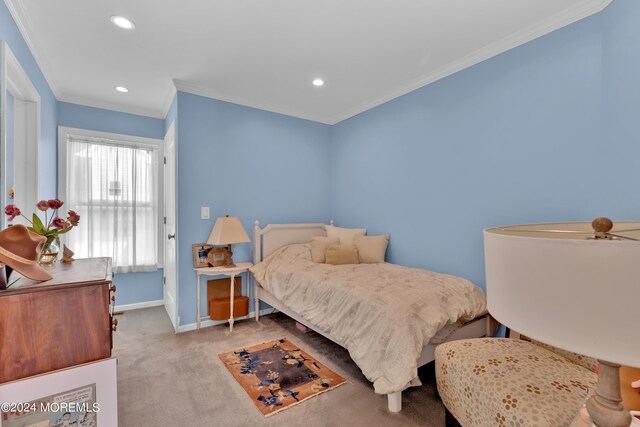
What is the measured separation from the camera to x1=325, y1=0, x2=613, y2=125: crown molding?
6.46 ft

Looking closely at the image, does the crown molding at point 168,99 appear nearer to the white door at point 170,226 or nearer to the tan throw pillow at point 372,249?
the white door at point 170,226

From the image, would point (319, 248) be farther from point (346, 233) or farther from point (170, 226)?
point (170, 226)

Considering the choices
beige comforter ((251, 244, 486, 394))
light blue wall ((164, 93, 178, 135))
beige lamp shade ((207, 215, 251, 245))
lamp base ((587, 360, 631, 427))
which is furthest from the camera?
light blue wall ((164, 93, 178, 135))

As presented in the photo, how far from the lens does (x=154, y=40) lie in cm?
241

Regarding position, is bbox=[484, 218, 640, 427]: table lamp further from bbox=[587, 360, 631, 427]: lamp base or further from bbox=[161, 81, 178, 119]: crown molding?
bbox=[161, 81, 178, 119]: crown molding

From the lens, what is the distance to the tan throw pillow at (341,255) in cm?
324

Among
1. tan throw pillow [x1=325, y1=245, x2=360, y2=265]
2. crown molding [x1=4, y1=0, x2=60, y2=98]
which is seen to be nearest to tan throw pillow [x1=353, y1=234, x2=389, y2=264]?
tan throw pillow [x1=325, y1=245, x2=360, y2=265]

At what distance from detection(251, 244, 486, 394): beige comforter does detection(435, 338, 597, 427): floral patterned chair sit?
0.70ft

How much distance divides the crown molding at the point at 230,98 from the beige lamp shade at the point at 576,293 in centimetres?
348

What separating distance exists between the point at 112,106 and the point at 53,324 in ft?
11.2

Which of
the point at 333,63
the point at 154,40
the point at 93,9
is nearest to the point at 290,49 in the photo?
the point at 333,63

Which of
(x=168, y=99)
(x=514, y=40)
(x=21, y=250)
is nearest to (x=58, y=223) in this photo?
(x=21, y=250)

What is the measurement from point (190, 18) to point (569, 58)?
2.74 m

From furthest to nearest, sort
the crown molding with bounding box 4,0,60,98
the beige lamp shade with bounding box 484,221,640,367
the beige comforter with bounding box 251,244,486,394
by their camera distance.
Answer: the crown molding with bounding box 4,0,60,98 < the beige comforter with bounding box 251,244,486,394 < the beige lamp shade with bounding box 484,221,640,367
